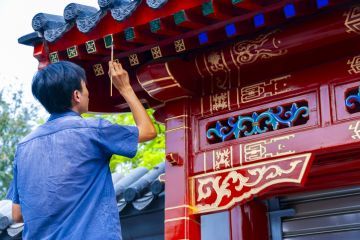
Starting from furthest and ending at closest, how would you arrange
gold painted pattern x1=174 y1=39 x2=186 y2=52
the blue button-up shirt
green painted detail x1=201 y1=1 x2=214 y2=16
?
gold painted pattern x1=174 y1=39 x2=186 y2=52 < green painted detail x1=201 y1=1 x2=214 y2=16 < the blue button-up shirt

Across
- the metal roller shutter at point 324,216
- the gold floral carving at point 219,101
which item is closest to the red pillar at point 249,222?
the metal roller shutter at point 324,216

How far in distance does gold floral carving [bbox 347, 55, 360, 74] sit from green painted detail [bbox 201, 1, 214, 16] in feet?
2.88

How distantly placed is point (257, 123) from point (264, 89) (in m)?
0.22

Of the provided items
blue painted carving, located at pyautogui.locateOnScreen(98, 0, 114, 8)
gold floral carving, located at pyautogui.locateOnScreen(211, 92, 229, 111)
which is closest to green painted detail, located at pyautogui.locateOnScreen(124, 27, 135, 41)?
blue painted carving, located at pyautogui.locateOnScreen(98, 0, 114, 8)

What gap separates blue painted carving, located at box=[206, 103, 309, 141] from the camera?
4523 mm

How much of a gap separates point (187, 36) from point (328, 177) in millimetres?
1357

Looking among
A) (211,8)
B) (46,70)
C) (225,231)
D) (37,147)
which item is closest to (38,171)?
(37,147)

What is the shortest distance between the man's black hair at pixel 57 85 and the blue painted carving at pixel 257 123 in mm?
1663

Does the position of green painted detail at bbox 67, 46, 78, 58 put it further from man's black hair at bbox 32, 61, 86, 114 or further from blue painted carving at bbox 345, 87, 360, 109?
blue painted carving at bbox 345, 87, 360, 109

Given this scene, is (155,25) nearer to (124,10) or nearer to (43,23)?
(124,10)

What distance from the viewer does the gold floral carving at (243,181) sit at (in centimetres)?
431

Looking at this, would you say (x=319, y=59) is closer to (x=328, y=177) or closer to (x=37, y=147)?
(x=328, y=177)

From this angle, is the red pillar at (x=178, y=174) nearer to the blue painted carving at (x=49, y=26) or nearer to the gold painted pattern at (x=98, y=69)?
the gold painted pattern at (x=98, y=69)

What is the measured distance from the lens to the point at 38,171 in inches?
123
